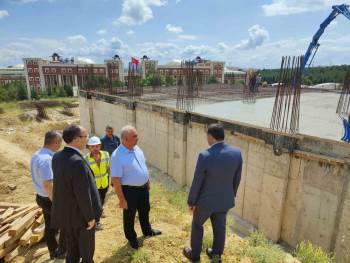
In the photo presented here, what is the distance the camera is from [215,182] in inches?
95.2

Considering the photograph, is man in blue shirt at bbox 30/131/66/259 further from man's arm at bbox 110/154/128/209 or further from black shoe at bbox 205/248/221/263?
black shoe at bbox 205/248/221/263

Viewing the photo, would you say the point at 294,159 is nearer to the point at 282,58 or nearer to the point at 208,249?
the point at 282,58

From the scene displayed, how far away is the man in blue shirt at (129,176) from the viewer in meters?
2.76

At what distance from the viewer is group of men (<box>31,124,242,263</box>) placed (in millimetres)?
2203

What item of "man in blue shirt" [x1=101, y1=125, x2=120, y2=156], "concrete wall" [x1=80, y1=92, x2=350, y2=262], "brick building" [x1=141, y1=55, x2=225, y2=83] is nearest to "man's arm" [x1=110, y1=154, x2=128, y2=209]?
"man in blue shirt" [x1=101, y1=125, x2=120, y2=156]

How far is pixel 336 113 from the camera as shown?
30.7 ft

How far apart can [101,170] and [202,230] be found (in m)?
1.94

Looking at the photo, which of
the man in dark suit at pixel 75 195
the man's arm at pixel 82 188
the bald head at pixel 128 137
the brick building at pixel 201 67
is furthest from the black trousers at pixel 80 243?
the brick building at pixel 201 67

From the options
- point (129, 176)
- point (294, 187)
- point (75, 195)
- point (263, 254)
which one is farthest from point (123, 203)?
point (294, 187)

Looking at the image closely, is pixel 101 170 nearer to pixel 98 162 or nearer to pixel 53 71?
pixel 98 162

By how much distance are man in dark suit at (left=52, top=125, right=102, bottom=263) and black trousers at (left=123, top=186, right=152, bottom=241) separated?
52 cm

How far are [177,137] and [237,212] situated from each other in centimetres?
277

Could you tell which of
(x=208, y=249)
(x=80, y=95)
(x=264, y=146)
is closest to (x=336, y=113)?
(x=264, y=146)

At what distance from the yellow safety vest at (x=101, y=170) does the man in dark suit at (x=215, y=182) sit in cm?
184
